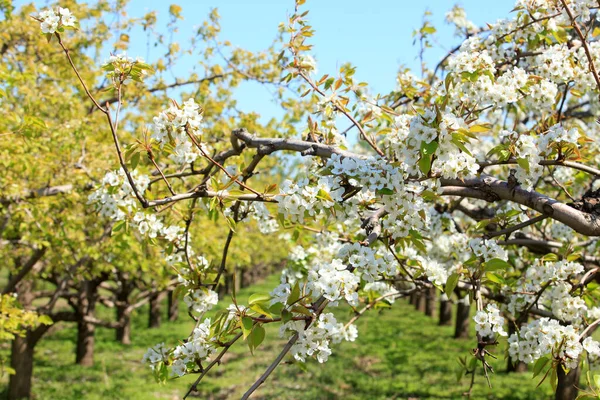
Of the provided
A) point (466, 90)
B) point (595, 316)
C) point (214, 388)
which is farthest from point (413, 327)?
point (466, 90)

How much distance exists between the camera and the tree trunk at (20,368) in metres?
9.04

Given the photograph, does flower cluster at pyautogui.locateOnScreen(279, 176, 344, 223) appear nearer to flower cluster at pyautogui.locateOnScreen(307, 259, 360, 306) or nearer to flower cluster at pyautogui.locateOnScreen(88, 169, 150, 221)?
flower cluster at pyautogui.locateOnScreen(307, 259, 360, 306)

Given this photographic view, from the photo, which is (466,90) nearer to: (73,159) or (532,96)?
(532,96)

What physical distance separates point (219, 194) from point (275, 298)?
0.60 m

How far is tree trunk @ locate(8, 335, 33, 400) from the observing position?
9.04 m

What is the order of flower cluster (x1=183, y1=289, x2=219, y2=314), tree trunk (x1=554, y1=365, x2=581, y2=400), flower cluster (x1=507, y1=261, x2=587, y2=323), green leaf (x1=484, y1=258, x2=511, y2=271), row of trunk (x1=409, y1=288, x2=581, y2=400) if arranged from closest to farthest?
green leaf (x1=484, y1=258, x2=511, y2=271), flower cluster (x1=183, y1=289, x2=219, y2=314), flower cluster (x1=507, y1=261, x2=587, y2=323), row of trunk (x1=409, y1=288, x2=581, y2=400), tree trunk (x1=554, y1=365, x2=581, y2=400)

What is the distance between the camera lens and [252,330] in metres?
1.98

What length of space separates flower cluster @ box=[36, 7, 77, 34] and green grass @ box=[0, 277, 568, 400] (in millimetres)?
6811

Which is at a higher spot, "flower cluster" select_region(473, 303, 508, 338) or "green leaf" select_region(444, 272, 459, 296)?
"green leaf" select_region(444, 272, 459, 296)

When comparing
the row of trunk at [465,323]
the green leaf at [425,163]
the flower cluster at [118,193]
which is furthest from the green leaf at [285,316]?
the flower cluster at [118,193]

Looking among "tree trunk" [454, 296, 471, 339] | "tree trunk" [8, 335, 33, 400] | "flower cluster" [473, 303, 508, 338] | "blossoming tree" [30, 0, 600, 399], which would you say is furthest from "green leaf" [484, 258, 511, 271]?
"tree trunk" [454, 296, 471, 339]

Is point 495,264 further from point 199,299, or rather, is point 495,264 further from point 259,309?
point 199,299

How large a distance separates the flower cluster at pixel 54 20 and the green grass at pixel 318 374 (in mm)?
6811

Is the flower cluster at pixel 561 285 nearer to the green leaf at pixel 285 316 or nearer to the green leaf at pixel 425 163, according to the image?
the green leaf at pixel 425 163
